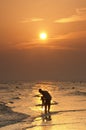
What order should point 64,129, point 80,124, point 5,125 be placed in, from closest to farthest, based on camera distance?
point 64,129
point 80,124
point 5,125

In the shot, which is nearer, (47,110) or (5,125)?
(5,125)

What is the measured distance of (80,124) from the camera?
61.2 feet

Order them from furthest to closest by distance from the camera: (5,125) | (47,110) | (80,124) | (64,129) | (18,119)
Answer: (47,110)
(18,119)
(5,125)
(80,124)
(64,129)

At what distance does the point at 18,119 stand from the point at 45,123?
3.82 meters

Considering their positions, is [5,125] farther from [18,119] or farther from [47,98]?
[47,98]

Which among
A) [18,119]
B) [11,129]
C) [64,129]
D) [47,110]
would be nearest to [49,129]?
[64,129]

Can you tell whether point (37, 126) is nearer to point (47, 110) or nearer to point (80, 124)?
point (80, 124)

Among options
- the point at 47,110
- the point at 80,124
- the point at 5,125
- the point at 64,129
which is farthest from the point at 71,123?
the point at 47,110

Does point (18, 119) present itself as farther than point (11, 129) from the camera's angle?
Yes

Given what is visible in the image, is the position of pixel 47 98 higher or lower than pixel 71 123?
higher

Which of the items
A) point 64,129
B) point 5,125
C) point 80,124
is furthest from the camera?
point 5,125

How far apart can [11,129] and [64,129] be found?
266 centimetres

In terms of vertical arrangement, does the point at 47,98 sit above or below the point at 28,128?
above

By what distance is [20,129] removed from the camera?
18.0m
